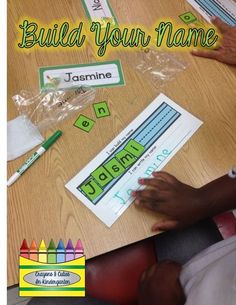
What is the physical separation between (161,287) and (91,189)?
0.28 metres

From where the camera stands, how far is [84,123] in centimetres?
81

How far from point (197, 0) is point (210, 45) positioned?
17 centimetres

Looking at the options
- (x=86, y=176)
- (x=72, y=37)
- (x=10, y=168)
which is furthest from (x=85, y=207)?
(x=72, y=37)

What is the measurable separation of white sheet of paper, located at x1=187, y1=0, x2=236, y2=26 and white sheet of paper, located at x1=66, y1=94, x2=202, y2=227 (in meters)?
0.36

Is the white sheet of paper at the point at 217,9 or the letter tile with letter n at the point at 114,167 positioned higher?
the white sheet of paper at the point at 217,9

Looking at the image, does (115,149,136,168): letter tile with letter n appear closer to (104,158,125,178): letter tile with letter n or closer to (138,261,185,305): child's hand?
(104,158,125,178): letter tile with letter n

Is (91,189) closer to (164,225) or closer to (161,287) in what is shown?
(164,225)

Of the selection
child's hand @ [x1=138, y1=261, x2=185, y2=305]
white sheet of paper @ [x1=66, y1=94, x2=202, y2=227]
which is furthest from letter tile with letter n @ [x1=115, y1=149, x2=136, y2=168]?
child's hand @ [x1=138, y1=261, x2=185, y2=305]

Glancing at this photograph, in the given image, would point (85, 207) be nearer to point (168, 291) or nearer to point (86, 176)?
point (86, 176)

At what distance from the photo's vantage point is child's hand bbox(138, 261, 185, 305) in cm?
75

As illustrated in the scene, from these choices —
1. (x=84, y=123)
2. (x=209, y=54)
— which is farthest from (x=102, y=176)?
(x=209, y=54)

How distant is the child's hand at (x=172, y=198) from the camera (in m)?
0.73

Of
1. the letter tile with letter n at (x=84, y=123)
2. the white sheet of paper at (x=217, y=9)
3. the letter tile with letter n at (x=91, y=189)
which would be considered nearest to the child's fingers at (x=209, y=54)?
the white sheet of paper at (x=217, y=9)

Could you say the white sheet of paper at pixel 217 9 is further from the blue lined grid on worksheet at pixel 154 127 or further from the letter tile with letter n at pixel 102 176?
the letter tile with letter n at pixel 102 176
